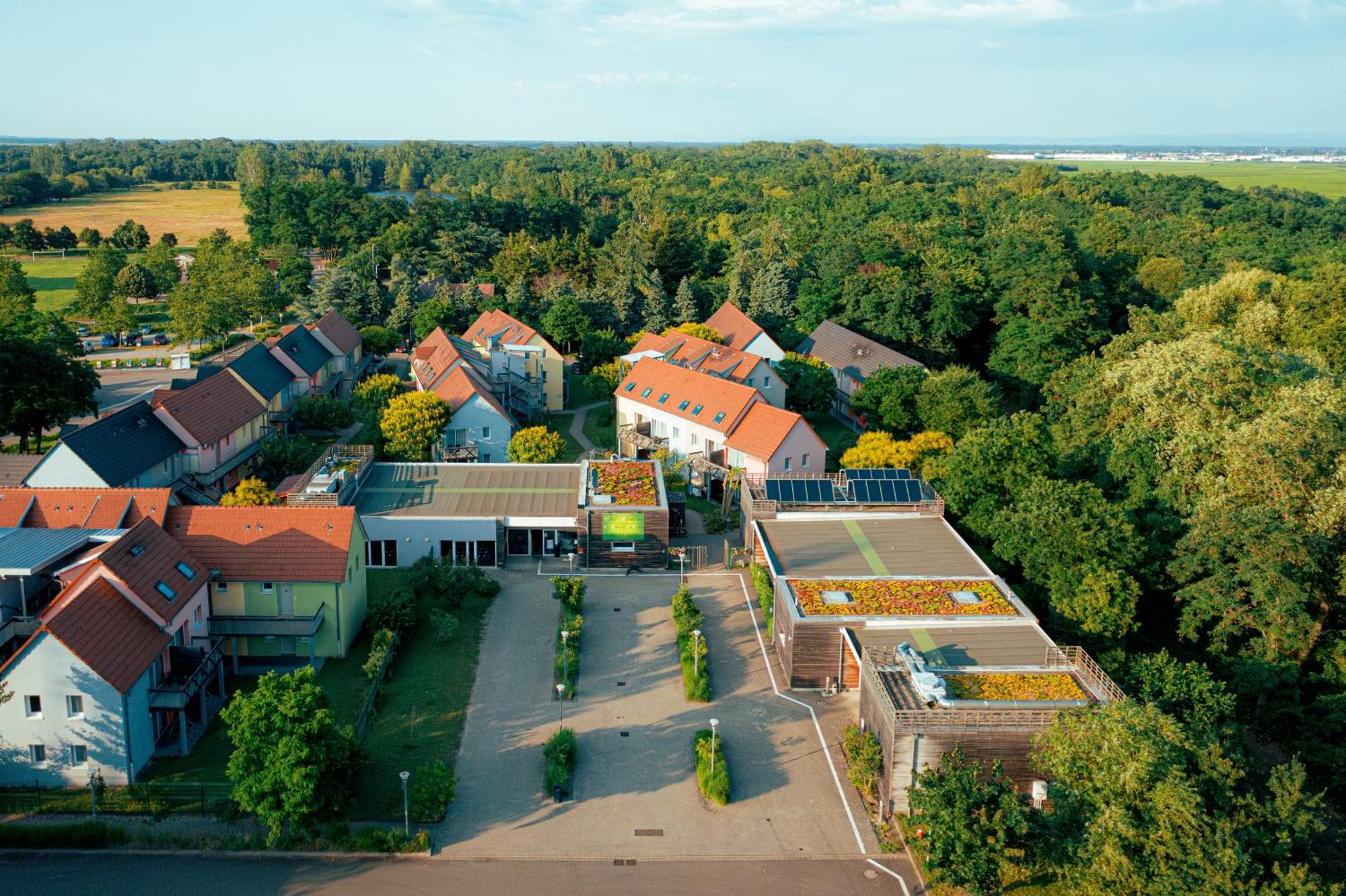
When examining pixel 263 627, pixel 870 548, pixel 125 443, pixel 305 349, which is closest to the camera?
pixel 263 627

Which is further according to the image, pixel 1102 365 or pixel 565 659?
pixel 1102 365

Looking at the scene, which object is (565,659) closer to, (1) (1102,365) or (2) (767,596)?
(2) (767,596)

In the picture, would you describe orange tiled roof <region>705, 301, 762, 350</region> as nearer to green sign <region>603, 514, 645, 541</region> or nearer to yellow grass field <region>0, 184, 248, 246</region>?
green sign <region>603, 514, 645, 541</region>

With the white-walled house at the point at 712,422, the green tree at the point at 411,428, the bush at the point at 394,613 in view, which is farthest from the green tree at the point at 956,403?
the bush at the point at 394,613

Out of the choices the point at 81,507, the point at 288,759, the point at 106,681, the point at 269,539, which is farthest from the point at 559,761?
the point at 81,507

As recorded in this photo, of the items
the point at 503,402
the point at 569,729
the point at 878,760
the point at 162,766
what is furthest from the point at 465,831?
the point at 503,402

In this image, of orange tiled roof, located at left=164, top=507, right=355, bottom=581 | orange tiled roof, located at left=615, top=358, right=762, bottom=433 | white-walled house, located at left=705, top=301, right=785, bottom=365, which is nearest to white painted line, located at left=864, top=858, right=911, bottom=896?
orange tiled roof, located at left=164, top=507, right=355, bottom=581
